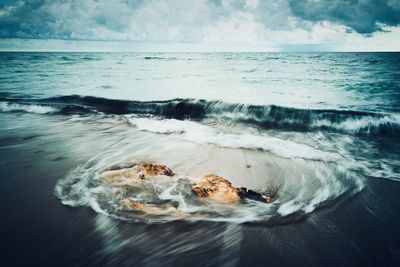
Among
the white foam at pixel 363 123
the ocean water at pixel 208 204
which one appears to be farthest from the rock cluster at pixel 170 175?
the white foam at pixel 363 123

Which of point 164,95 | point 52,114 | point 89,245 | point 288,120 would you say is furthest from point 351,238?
point 164,95

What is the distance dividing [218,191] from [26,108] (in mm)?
11350

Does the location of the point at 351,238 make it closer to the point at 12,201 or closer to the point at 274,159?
the point at 274,159

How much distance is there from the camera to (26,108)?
11453 mm

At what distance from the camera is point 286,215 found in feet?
11.3

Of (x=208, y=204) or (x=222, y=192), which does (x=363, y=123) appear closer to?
(x=222, y=192)

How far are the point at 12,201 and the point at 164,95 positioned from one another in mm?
11508

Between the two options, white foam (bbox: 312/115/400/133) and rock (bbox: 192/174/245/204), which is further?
white foam (bbox: 312/115/400/133)

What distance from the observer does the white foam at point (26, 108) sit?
11.1 m

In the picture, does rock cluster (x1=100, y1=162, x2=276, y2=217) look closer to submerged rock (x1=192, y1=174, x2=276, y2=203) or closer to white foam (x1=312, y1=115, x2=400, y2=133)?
submerged rock (x1=192, y1=174, x2=276, y2=203)

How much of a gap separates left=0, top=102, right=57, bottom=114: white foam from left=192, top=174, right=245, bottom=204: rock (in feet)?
32.5

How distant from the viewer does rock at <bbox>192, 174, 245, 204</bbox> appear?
12.1 feet

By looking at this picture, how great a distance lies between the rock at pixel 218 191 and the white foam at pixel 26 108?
989 centimetres

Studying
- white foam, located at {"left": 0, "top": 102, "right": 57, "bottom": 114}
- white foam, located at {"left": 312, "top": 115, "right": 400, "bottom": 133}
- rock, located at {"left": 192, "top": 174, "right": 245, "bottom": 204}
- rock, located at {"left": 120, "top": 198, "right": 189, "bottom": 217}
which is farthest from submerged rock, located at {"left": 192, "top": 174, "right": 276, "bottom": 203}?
white foam, located at {"left": 0, "top": 102, "right": 57, "bottom": 114}
